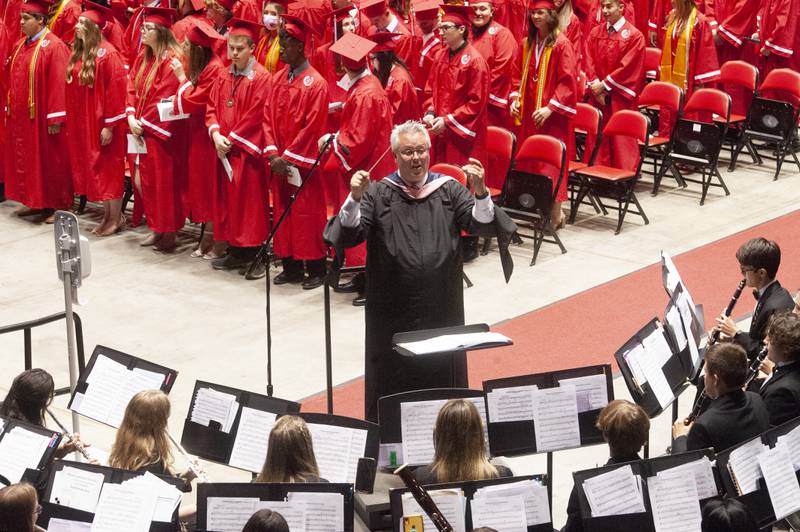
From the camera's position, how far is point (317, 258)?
11148 millimetres

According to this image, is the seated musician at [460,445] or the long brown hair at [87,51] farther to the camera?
the long brown hair at [87,51]

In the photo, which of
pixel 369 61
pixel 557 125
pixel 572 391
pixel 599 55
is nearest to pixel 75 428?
pixel 572 391

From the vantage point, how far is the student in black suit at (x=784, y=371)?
661 cm

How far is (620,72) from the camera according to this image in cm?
1358

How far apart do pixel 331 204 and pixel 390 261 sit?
4140mm

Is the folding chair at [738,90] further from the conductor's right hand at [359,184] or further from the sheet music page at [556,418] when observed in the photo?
the sheet music page at [556,418]

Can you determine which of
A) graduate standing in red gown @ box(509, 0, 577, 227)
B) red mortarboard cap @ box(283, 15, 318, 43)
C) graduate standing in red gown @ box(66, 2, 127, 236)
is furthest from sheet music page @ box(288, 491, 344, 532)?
graduate standing in red gown @ box(66, 2, 127, 236)

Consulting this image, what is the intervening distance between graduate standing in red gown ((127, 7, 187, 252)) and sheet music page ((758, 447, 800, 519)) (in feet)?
24.3

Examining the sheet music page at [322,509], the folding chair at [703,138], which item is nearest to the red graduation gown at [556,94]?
the folding chair at [703,138]

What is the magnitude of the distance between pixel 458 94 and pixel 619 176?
1.73 m

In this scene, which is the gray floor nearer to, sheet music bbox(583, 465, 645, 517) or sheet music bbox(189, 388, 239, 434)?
sheet music bbox(189, 388, 239, 434)

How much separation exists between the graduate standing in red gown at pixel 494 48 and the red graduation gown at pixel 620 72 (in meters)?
1.50

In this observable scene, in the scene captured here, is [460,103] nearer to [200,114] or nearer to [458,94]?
[458,94]

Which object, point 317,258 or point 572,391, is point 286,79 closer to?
point 317,258
